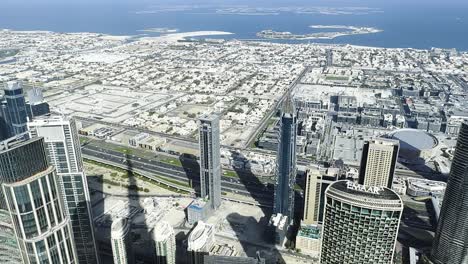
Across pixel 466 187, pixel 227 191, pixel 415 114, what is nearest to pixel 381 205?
pixel 466 187

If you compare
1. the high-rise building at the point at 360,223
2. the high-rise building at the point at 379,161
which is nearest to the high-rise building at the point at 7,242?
the high-rise building at the point at 360,223

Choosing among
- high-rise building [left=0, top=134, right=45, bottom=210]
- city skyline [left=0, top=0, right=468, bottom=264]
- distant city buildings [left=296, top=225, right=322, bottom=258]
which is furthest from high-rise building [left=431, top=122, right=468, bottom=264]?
high-rise building [left=0, top=134, right=45, bottom=210]

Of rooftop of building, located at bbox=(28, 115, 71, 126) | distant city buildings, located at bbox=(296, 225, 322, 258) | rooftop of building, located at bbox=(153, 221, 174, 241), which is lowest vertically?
distant city buildings, located at bbox=(296, 225, 322, 258)

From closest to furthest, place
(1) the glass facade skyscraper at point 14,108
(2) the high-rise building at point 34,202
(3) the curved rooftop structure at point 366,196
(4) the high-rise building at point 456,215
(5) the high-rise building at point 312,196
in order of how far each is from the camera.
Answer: (2) the high-rise building at point 34,202 < (3) the curved rooftop structure at point 366,196 < (4) the high-rise building at point 456,215 < (5) the high-rise building at point 312,196 < (1) the glass facade skyscraper at point 14,108

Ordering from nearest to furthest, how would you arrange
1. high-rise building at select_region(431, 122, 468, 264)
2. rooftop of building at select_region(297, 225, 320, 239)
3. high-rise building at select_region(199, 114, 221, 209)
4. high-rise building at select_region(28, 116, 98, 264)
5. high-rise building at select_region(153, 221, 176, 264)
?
high-rise building at select_region(28, 116, 98, 264)
high-rise building at select_region(153, 221, 176, 264)
high-rise building at select_region(431, 122, 468, 264)
rooftop of building at select_region(297, 225, 320, 239)
high-rise building at select_region(199, 114, 221, 209)

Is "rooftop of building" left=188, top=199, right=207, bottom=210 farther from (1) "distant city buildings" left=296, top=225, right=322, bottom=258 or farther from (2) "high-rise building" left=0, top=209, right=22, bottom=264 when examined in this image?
(2) "high-rise building" left=0, top=209, right=22, bottom=264

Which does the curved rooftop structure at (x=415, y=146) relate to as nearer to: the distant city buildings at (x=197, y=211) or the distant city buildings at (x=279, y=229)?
the distant city buildings at (x=279, y=229)
